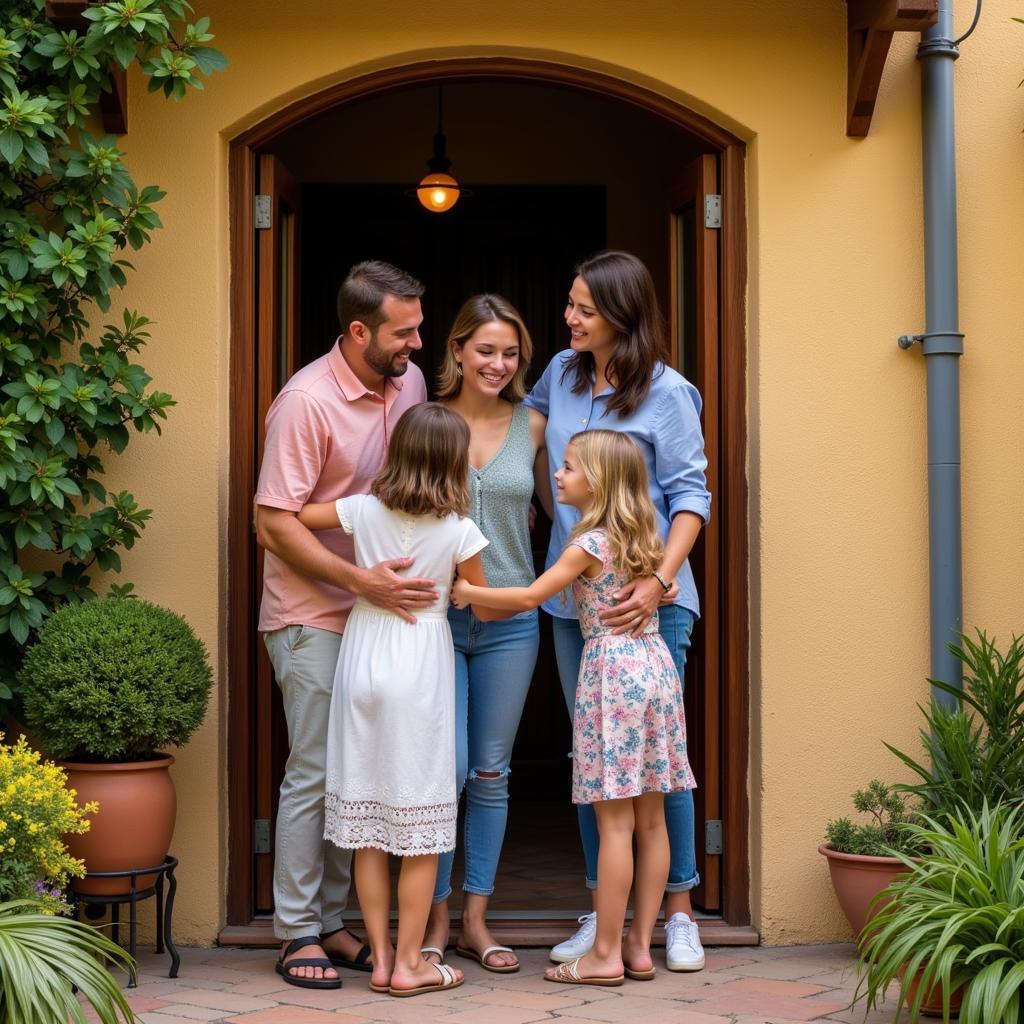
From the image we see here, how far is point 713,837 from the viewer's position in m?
4.73

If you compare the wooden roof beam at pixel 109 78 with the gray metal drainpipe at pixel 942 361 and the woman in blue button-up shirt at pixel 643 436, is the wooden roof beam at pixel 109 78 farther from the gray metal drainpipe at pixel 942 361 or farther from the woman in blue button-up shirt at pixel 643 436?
the gray metal drainpipe at pixel 942 361

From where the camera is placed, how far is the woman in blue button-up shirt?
424 cm

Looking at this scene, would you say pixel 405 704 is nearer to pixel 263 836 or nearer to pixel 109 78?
pixel 263 836

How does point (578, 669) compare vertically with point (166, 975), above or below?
above

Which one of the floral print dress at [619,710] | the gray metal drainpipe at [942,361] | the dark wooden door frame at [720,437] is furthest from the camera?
the dark wooden door frame at [720,437]

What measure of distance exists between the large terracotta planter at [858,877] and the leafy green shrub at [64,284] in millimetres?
2341

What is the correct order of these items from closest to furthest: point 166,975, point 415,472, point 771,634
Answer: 1. point 415,472
2. point 166,975
3. point 771,634

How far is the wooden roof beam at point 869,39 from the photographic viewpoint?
14.0 feet

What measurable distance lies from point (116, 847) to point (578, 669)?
142cm

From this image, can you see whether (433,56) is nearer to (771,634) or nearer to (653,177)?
(771,634)

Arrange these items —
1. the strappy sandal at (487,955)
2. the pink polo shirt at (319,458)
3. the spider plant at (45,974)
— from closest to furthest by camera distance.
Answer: the spider plant at (45,974) → the pink polo shirt at (319,458) → the strappy sandal at (487,955)

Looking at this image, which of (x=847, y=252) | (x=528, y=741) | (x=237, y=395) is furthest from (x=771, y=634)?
(x=528, y=741)

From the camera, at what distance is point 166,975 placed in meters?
4.16

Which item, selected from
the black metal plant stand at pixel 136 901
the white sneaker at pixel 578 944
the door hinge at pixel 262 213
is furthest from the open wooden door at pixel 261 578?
the white sneaker at pixel 578 944
